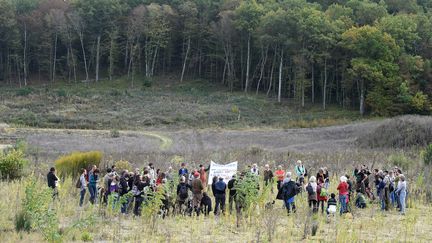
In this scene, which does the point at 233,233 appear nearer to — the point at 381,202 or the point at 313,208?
the point at 313,208

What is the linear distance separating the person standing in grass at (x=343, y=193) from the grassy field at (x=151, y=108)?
110 ft

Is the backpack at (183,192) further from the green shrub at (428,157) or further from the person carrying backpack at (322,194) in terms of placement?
the green shrub at (428,157)

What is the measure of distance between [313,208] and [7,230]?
8.68 metres

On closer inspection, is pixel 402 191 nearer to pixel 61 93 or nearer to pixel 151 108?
pixel 151 108

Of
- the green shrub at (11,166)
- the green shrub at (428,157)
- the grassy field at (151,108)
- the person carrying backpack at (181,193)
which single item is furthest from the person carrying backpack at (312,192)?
the grassy field at (151,108)

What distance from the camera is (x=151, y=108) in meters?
58.4

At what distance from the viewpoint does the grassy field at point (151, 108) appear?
5291cm

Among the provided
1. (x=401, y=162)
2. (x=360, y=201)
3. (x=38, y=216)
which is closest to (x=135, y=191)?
(x=38, y=216)

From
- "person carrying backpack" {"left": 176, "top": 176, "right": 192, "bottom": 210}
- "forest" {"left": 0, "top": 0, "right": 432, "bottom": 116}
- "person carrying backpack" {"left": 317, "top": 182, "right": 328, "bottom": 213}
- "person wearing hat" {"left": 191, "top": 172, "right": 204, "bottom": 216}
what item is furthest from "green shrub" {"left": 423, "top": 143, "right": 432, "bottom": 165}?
"forest" {"left": 0, "top": 0, "right": 432, "bottom": 116}

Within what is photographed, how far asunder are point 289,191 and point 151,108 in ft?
140

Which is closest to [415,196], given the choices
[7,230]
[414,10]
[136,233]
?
[136,233]

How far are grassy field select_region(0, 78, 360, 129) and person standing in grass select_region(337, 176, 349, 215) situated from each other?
3365 centimetres

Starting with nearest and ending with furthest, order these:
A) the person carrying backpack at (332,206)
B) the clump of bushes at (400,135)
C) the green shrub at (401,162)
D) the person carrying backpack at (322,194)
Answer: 1. the person carrying backpack at (332,206)
2. the person carrying backpack at (322,194)
3. the green shrub at (401,162)
4. the clump of bushes at (400,135)

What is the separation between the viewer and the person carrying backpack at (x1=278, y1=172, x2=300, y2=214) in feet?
55.1
